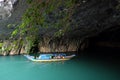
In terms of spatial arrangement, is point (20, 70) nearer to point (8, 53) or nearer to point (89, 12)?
point (89, 12)

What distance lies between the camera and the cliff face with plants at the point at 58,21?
2.96m

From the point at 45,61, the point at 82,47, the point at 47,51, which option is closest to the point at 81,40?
the point at 82,47

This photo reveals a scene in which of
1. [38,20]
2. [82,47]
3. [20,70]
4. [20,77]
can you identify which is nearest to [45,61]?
[20,70]

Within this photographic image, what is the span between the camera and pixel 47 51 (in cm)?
2239

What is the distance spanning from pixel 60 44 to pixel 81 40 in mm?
1939

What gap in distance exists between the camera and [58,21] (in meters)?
6.20

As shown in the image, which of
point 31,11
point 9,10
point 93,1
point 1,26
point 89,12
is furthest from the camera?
point 1,26

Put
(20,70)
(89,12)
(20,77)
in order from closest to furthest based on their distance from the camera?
1. (89,12)
2. (20,77)
3. (20,70)

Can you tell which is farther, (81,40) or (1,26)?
(81,40)

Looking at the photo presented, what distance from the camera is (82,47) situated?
2312 cm

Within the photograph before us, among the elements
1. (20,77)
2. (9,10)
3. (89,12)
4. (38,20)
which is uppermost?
(9,10)

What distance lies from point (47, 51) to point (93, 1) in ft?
52.5

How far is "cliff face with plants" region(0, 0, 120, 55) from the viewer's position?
116 inches

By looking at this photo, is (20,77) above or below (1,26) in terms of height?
below
